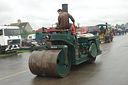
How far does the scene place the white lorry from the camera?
16766 mm

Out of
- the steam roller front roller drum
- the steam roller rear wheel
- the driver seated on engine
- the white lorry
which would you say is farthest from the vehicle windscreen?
the steam roller front roller drum

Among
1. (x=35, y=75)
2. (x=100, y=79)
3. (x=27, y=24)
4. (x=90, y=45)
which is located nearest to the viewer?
(x=100, y=79)

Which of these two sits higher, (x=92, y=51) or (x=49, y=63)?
(x=92, y=51)

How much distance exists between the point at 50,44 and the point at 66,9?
546cm

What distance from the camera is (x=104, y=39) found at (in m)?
25.5

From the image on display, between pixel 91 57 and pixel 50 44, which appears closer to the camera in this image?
pixel 50 44

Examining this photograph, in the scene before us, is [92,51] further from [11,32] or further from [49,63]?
[11,32]

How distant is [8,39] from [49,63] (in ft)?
36.7

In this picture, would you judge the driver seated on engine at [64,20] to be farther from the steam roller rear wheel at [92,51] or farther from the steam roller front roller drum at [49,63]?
the steam roller rear wheel at [92,51]

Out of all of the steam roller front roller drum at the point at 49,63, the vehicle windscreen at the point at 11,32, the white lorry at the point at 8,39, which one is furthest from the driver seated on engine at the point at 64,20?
the vehicle windscreen at the point at 11,32

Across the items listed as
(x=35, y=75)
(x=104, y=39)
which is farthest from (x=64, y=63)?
(x=104, y=39)

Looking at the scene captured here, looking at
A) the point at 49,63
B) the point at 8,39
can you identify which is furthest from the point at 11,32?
the point at 49,63

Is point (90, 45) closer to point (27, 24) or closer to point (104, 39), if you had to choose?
point (104, 39)

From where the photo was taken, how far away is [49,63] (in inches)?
266
